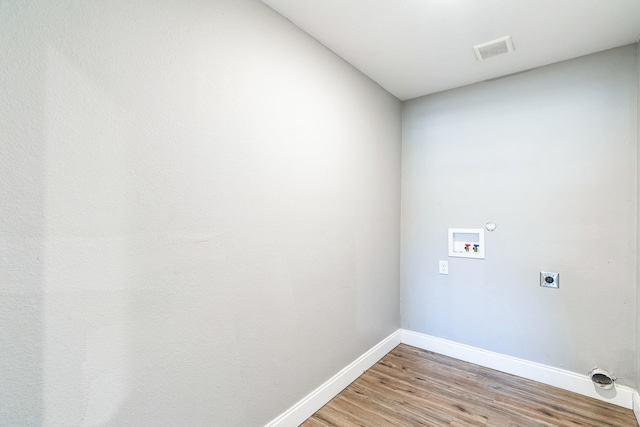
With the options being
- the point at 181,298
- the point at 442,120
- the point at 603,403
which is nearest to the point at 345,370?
the point at 181,298

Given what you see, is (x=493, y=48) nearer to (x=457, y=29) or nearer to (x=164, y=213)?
(x=457, y=29)

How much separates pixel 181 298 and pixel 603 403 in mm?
2769

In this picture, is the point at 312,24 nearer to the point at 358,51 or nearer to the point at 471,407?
the point at 358,51

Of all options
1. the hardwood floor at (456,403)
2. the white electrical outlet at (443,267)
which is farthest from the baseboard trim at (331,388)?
the white electrical outlet at (443,267)

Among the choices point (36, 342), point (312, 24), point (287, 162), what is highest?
point (312, 24)

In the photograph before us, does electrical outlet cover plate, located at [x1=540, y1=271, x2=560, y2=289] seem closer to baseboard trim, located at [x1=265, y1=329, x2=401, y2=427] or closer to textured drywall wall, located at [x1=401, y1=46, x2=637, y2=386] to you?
textured drywall wall, located at [x1=401, y1=46, x2=637, y2=386]

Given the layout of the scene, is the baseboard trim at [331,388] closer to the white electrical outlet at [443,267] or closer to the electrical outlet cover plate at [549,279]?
the white electrical outlet at [443,267]

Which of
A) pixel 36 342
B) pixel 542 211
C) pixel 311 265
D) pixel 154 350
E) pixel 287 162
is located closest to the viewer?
pixel 36 342

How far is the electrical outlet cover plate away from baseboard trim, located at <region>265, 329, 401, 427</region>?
133 centimetres

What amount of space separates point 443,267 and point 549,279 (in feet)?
2.52

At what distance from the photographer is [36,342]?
35.1 inches

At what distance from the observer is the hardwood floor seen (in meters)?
1.78

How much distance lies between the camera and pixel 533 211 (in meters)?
2.25

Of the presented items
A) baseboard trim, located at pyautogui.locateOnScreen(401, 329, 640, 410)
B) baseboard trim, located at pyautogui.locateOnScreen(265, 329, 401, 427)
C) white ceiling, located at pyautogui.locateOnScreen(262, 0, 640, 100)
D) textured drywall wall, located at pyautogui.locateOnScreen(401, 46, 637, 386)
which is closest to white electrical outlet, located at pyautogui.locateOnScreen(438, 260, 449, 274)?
textured drywall wall, located at pyautogui.locateOnScreen(401, 46, 637, 386)
